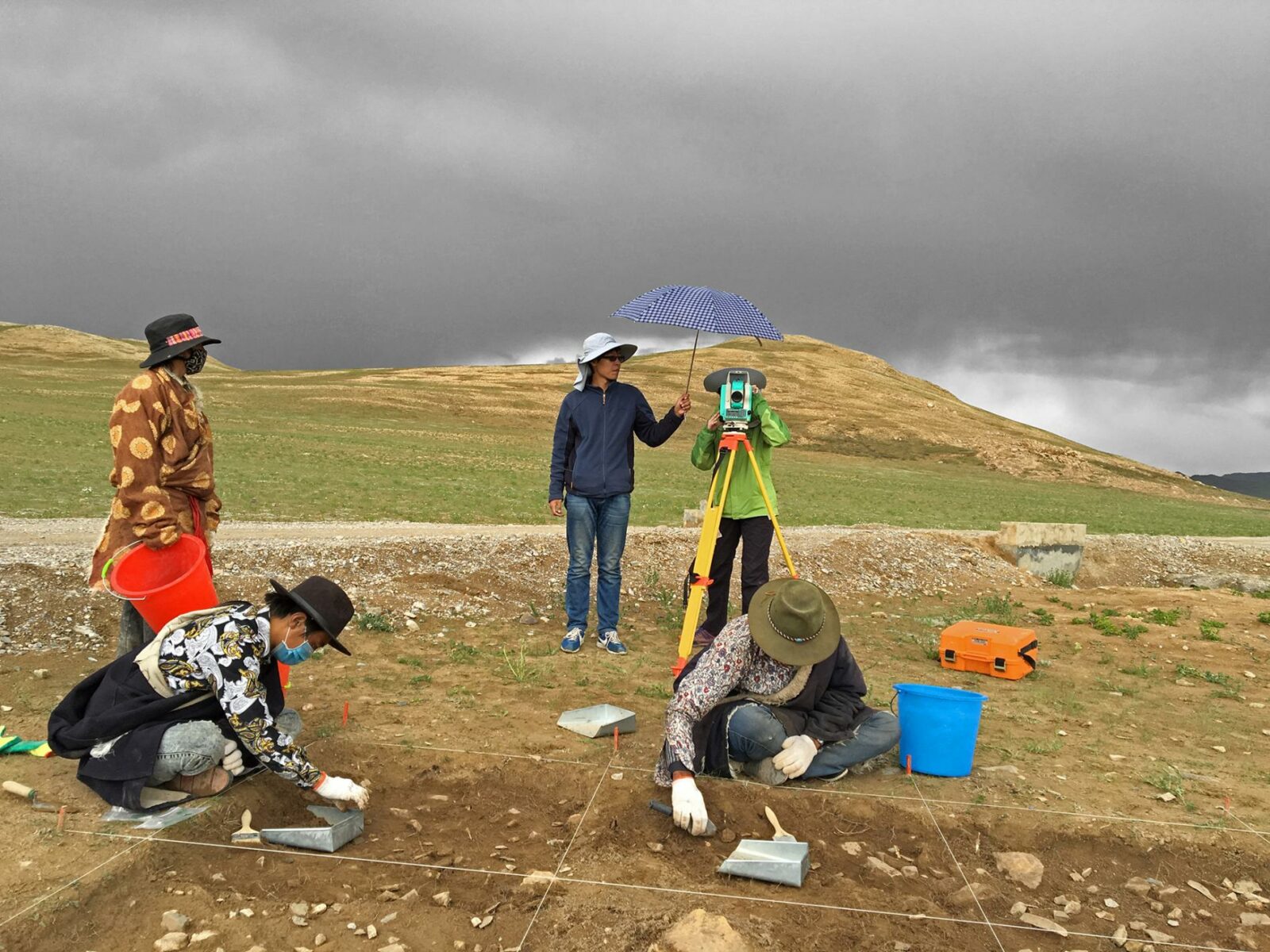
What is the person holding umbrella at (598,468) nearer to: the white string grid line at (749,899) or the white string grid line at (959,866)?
the white string grid line at (959,866)

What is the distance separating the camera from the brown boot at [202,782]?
14.7 ft

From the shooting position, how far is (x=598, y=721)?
5824 mm

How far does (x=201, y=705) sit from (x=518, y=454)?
112 ft

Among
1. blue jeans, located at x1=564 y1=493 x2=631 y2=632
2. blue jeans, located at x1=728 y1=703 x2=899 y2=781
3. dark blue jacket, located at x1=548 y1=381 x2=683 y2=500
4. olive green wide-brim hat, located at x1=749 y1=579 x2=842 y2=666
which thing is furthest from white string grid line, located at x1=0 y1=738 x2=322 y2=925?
dark blue jacket, located at x1=548 y1=381 x2=683 y2=500

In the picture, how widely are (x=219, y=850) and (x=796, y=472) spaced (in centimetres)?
3773

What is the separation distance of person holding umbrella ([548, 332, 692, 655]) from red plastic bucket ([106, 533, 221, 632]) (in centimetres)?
294

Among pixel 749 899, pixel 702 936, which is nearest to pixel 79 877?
pixel 702 936

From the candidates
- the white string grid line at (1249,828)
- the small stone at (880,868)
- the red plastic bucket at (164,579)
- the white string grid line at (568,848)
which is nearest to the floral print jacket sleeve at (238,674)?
the red plastic bucket at (164,579)

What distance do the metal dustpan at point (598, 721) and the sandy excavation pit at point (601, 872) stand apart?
0.50 m

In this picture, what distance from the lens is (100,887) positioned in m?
3.73

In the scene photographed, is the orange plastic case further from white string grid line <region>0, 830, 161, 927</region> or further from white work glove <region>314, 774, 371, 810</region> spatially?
white string grid line <region>0, 830, 161, 927</region>

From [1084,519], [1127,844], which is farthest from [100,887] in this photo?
[1084,519]

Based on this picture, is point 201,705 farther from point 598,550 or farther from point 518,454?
point 518,454

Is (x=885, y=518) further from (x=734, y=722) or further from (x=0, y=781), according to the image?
(x=0, y=781)
